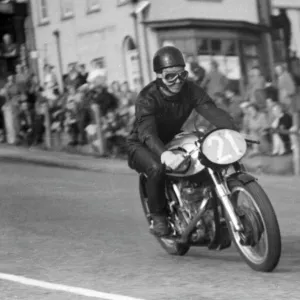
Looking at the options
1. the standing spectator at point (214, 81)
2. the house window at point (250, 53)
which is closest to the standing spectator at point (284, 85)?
the standing spectator at point (214, 81)

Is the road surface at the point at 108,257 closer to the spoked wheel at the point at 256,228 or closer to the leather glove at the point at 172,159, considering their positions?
the spoked wheel at the point at 256,228

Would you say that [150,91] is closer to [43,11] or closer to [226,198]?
[226,198]

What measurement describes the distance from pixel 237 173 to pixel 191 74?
14002 millimetres

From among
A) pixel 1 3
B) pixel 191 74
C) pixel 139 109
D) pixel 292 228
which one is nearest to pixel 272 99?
pixel 191 74

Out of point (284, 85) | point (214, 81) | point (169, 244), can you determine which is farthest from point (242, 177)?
point (214, 81)

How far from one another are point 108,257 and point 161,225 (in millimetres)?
547

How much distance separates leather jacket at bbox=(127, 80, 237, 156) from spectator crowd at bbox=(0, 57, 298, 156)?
26.1ft

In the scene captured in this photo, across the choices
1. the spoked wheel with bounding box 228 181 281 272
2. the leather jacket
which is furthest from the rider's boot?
the spoked wheel with bounding box 228 181 281 272

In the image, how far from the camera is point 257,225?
705 cm

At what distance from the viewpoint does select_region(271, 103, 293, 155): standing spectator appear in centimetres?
1588

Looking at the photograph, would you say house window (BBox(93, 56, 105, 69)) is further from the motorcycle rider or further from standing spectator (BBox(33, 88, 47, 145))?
the motorcycle rider

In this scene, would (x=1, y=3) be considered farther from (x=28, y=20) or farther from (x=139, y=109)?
(x=139, y=109)

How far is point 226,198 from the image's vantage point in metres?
7.24

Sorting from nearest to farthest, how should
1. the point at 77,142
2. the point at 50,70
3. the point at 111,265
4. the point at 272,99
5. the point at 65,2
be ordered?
the point at 111,265 → the point at 272,99 → the point at 77,142 → the point at 50,70 → the point at 65,2
